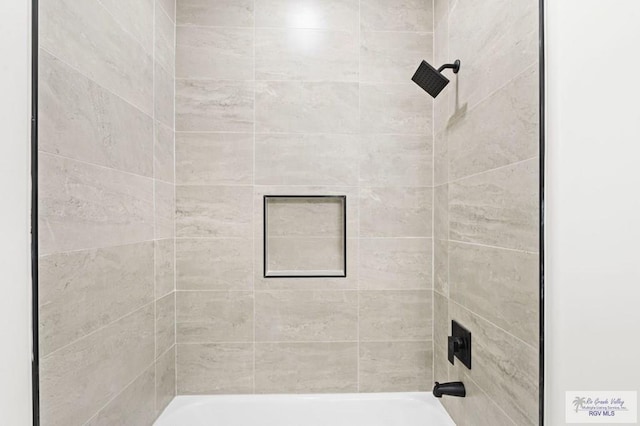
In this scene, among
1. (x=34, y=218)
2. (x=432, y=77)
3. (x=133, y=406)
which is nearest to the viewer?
(x=34, y=218)

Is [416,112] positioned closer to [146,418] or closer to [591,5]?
[591,5]

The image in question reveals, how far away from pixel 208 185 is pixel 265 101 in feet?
1.52

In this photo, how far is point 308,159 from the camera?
71.3 inches

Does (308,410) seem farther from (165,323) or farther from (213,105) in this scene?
(213,105)

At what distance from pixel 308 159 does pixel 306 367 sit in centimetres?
96

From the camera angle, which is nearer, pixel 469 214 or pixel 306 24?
pixel 469 214

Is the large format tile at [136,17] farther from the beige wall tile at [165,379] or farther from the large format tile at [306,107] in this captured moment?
the beige wall tile at [165,379]

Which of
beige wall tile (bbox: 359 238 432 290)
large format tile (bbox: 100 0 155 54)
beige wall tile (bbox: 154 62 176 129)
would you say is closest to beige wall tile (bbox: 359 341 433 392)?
beige wall tile (bbox: 359 238 432 290)

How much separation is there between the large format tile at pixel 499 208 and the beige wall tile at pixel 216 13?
1200 mm

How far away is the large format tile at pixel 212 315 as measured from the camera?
5.91ft

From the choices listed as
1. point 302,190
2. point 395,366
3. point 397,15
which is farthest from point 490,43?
point 395,366

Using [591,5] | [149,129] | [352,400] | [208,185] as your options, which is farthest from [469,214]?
[149,129]

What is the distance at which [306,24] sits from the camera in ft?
5.92

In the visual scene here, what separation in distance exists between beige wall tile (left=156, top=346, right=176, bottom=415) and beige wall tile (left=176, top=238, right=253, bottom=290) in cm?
31
